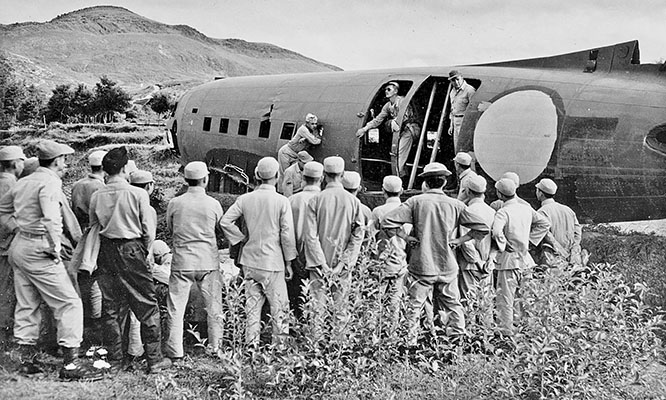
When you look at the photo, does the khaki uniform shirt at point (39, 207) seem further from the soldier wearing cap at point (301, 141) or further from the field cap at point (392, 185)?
the soldier wearing cap at point (301, 141)

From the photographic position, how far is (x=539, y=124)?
8938mm

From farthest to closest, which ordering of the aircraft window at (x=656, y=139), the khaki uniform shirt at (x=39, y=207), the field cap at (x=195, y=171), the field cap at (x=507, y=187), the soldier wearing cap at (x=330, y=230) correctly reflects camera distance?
the aircraft window at (x=656, y=139) → the field cap at (x=507, y=187) → the soldier wearing cap at (x=330, y=230) → the field cap at (x=195, y=171) → the khaki uniform shirt at (x=39, y=207)

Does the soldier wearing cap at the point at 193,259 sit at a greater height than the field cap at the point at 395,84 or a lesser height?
lesser

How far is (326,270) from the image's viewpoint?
585 centimetres

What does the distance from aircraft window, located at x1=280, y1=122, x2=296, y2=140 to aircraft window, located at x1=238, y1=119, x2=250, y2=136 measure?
1.30 meters

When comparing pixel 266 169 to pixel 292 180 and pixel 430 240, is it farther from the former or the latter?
pixel 292 180

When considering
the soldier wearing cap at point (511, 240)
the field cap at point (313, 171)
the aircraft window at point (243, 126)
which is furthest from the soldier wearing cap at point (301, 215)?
the aircraft window at point (243, 126)

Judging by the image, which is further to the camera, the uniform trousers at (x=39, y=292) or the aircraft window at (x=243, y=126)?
the aircraft window at (x=243, y=126)

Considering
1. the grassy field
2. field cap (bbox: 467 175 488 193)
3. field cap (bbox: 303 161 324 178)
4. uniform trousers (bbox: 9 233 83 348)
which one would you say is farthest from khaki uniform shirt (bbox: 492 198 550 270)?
uniform trousers (bbox: 9 233 83 348)

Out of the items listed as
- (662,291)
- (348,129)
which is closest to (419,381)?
(662,291)

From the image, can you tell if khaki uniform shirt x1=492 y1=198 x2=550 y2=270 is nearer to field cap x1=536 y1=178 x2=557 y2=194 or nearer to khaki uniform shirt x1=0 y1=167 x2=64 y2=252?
field cap x1=536 y1=178 x2=557 y2=194

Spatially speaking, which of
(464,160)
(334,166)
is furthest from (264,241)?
(464,160)

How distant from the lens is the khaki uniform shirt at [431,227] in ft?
20.5

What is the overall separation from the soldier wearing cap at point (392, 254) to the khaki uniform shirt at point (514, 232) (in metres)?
1.11
